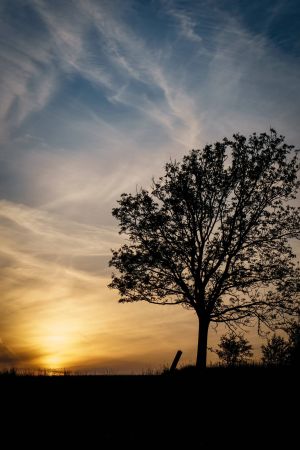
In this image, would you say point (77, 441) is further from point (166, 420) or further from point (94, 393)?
point (94, 393)

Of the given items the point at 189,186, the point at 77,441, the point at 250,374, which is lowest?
the point at 77,441

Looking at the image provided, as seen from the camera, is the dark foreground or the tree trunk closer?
the dark foreground

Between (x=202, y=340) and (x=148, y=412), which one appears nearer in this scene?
(x=148, y=412)

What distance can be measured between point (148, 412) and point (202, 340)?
1951cm

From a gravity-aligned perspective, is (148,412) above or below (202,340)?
below

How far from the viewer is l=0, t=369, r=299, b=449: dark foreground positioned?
24.4ft

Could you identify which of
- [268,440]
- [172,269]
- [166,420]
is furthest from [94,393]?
[172,269]

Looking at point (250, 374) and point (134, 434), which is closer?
point (134, 434)

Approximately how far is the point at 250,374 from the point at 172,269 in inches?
591

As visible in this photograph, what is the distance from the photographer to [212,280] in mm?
29281

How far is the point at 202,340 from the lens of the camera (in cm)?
2800

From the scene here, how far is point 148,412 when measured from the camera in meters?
9.25

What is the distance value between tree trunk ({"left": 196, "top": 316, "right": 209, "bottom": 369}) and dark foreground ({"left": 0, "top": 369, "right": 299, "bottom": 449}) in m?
14.6

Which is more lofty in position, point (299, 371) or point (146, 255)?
point (146, 255)
